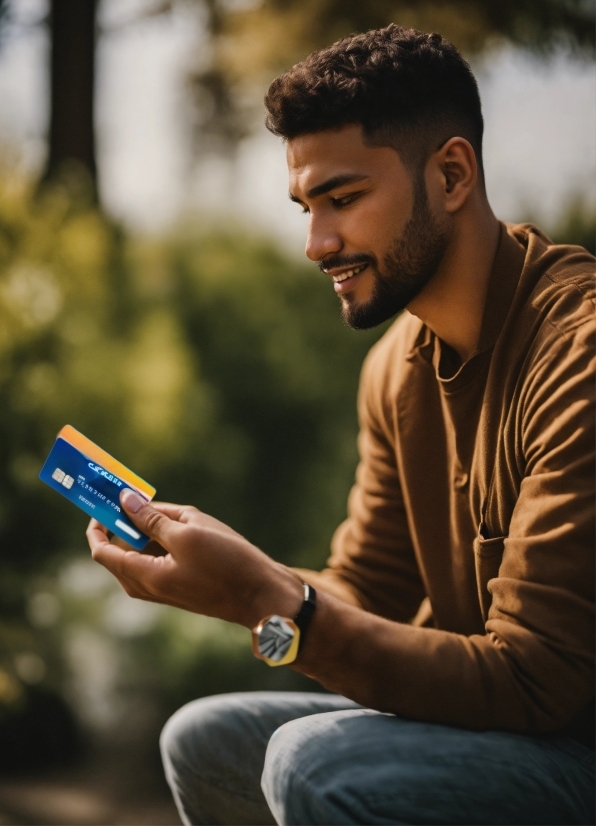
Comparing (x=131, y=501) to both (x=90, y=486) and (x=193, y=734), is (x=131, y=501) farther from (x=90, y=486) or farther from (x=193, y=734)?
(x=193, y=734)

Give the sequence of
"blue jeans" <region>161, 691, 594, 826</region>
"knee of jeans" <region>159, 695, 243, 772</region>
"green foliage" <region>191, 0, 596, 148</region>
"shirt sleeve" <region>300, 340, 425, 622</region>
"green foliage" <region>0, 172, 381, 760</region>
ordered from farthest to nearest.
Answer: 1. "green foliage" <region>191, 0, 596, 148</region>
2. "green foliage" <region>0, 172, 381, 760</region>
3. "shirt sleeve" <region>300, 340, 425, 622</region>
4. "knee of jeans" <region>159, 695, 243, 772</region>
5. "blue jeans" <region>161, 691, 594, 826</region>

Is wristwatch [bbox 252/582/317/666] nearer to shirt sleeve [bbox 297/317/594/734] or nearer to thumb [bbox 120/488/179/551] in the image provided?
→ shirt sleeve [bbox 297/317/594/734]

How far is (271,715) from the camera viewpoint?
4.67ft

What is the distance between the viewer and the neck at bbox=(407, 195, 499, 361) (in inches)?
52.7

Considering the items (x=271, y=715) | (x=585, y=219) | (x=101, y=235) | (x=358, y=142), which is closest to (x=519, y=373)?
(x=358, y=142)

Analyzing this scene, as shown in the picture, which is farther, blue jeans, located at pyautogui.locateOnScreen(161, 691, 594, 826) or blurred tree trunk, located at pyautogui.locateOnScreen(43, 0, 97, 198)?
blurred tree trunk, located at pyautogui.locateOnScreen(43, 0, 97, 198)

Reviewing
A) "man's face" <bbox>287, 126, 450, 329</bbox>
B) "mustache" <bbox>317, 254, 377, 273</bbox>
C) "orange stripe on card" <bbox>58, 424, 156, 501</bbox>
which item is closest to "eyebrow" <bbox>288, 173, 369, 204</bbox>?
"man's face" <bbox>287, 126, 450, 329</bbox>

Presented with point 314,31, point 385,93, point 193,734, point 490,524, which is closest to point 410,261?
point 385,93

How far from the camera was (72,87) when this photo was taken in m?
3.16

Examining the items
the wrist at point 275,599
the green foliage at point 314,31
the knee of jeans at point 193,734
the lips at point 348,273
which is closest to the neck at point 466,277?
the lips at point 348,273

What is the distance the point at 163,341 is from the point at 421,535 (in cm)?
167

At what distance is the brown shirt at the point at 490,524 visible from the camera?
1.04m

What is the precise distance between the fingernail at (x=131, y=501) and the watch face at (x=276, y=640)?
0.83 feet

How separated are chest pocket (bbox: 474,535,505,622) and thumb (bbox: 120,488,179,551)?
→ 0.45m
